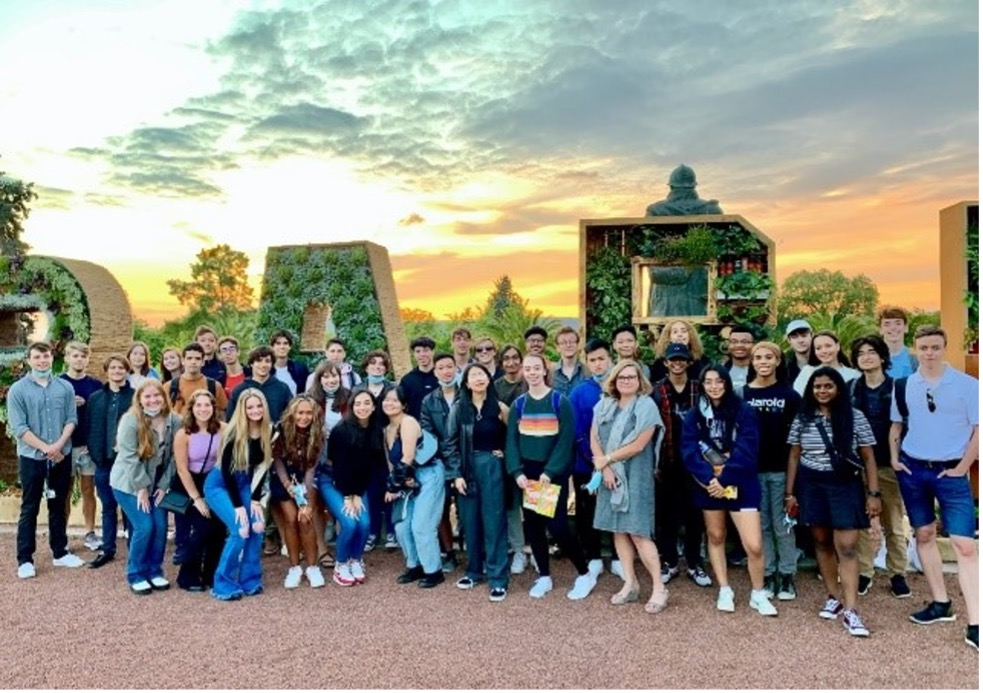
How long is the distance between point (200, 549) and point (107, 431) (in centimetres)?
147

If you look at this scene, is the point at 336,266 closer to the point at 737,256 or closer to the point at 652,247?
Answer: the point at 652,247

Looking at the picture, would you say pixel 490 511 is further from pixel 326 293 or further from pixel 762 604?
pixel 326 293

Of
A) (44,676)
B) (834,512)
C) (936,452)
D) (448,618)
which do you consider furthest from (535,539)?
(44,676)

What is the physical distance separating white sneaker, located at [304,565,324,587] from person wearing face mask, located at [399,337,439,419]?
142 centimetres

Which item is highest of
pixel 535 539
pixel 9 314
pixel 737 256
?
pixel 737 256

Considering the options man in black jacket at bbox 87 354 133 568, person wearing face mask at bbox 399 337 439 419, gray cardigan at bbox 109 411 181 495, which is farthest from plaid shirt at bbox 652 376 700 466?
man in black jacket at bbox 87 354 133 568

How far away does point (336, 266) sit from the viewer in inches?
429

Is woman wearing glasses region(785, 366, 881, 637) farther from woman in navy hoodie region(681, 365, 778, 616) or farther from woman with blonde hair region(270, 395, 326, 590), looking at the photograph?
woman with blonde hair region(270, 395, 326, 590)

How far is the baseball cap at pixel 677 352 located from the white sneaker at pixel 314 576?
3.04 m

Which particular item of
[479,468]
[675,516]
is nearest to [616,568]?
[675,516]

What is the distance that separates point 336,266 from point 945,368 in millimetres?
7735

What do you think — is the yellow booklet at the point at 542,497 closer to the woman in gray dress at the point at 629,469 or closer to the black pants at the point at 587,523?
the woman in gray dress at the point at 629,469

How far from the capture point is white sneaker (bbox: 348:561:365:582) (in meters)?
6.10

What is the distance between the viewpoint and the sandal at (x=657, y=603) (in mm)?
5359
